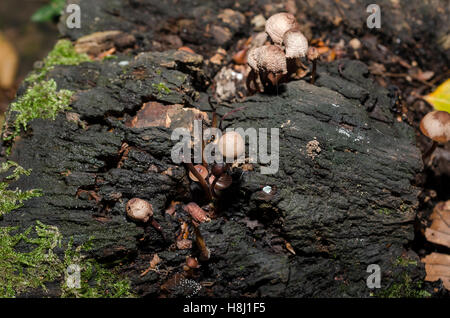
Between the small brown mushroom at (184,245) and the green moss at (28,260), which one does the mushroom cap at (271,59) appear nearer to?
the small brown mushroom at (184,245)

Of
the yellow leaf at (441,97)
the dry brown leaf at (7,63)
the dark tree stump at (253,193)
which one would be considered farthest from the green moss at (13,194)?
the yellow leaf at (441,97)

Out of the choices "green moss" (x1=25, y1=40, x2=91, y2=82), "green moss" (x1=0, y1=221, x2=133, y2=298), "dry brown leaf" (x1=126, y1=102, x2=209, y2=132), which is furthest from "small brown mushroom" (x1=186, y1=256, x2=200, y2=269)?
"green moss" (x1=25, y1=40, x2=91, y2=82)

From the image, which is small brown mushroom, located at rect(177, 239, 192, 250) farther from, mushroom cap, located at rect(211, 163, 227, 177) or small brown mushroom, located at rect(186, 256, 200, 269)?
mushroom cap, located at rect(211, 163, 227, 177)

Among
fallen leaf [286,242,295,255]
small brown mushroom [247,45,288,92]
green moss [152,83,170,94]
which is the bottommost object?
fallen leaf [286,242,295,255]

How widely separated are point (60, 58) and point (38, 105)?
3.22 ft

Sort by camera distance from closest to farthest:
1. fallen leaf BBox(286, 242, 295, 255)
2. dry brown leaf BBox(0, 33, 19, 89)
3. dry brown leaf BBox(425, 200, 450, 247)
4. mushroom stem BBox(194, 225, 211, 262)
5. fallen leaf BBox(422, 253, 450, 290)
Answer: mushroom stem BBox(194, 225, 211, 262), fallen leaf BBox(286, 242, 295, 255), fallen leaf BBox(422, 253, 450, 290), dry brown leaf BBox(425, 200, 450, 247), dry brown leaf BBox(0, 33, 19, 89)

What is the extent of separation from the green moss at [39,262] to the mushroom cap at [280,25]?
2.85 metres

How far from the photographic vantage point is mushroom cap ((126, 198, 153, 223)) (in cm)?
318

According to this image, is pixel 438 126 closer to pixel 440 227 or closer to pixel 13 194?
pixel 440 227

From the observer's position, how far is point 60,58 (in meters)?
4.32

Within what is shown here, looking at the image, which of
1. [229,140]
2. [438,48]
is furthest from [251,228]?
[438,48]

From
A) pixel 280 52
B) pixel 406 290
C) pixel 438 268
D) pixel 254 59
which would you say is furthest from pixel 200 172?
pixel 438 268

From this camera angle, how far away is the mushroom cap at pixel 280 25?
351 cm

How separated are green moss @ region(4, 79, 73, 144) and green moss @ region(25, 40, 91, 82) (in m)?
0.33
